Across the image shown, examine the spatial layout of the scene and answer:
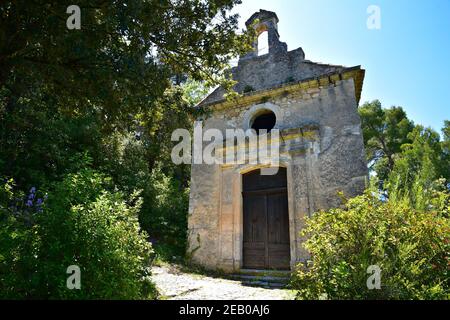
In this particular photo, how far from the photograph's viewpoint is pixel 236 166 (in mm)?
7406

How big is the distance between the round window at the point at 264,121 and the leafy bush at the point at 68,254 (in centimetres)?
531

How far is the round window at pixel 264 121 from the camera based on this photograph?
765 cm

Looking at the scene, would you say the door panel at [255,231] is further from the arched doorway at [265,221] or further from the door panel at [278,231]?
the door panel at [278,231]

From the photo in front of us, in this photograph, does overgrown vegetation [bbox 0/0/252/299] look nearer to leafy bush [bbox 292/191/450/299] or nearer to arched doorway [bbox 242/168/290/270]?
leafy bush [bbox 292/191/450/299]

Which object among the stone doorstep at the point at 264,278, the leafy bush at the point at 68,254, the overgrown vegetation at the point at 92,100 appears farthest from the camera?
the stone doorstep at the point at 264,278

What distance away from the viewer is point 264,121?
777cm

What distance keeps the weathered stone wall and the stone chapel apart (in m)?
0.02

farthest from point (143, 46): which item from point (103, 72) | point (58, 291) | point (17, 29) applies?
point (58, 291)

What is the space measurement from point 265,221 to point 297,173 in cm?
141

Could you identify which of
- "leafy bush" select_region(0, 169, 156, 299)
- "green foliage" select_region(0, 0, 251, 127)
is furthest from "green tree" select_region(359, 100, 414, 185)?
"leafy bush" select_region(0, 169, 156, 299)

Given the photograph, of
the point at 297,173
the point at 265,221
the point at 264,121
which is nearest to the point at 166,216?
the point at 265,221

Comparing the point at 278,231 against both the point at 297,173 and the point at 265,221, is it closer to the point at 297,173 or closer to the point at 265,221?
the point at 265,221

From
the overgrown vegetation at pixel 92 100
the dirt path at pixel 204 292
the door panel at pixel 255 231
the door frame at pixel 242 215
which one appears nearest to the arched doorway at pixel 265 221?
the door panel at pixel 255 231

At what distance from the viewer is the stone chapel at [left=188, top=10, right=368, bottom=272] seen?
6.37m
